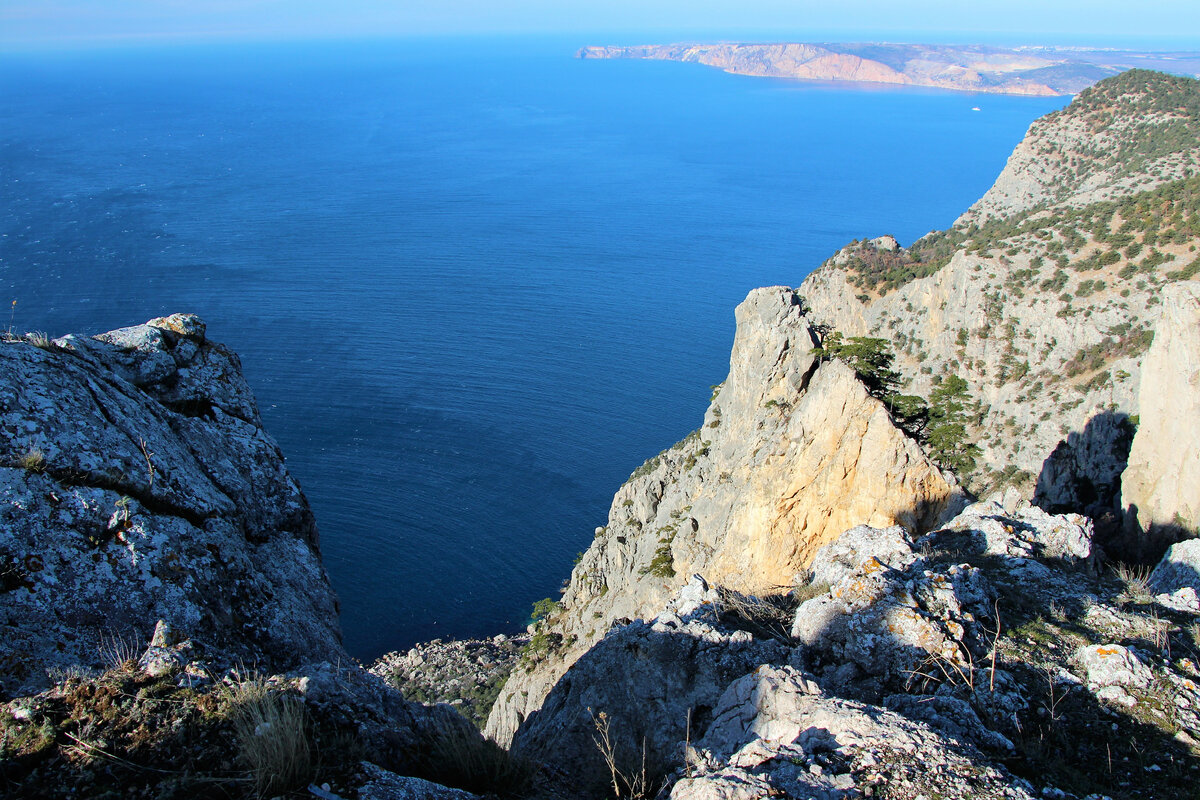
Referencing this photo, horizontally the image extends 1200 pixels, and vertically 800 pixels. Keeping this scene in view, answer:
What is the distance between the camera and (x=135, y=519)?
20.6 ft

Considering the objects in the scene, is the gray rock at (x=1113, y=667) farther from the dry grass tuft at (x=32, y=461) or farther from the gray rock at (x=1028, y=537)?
the dry grass tuft at (x=32, y=461)

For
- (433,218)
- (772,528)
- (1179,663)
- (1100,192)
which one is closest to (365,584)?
(772,528)

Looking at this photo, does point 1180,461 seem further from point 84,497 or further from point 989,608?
point 84,497

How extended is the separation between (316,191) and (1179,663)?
464 feet

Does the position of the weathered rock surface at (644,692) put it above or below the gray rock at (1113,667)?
below

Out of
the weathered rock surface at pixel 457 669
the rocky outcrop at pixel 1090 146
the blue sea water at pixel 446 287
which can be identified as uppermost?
the rocky outcrop at pixel 1090 146

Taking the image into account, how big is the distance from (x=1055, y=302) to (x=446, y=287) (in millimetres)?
72600

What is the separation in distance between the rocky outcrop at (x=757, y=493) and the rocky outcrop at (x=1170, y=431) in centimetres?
326

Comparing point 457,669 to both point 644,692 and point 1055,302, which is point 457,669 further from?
point 1055,302

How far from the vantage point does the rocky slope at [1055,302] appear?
25453 mm

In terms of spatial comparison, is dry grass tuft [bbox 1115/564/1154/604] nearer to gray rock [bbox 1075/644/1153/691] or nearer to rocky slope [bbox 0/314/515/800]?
gray rock [bbox 1075/644/1153/691]

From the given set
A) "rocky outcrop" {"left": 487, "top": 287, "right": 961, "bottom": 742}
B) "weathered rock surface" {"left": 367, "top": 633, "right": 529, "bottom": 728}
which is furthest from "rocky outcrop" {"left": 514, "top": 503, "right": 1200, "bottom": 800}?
"weathered rock surface" {"left": 367, "top": 633, "right": 529, "bottom": 728}

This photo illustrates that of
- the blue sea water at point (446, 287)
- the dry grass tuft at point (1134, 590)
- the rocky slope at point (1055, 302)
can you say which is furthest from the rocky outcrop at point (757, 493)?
the blue sea water at point (446, 287)

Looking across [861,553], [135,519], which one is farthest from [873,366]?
[135,519]
